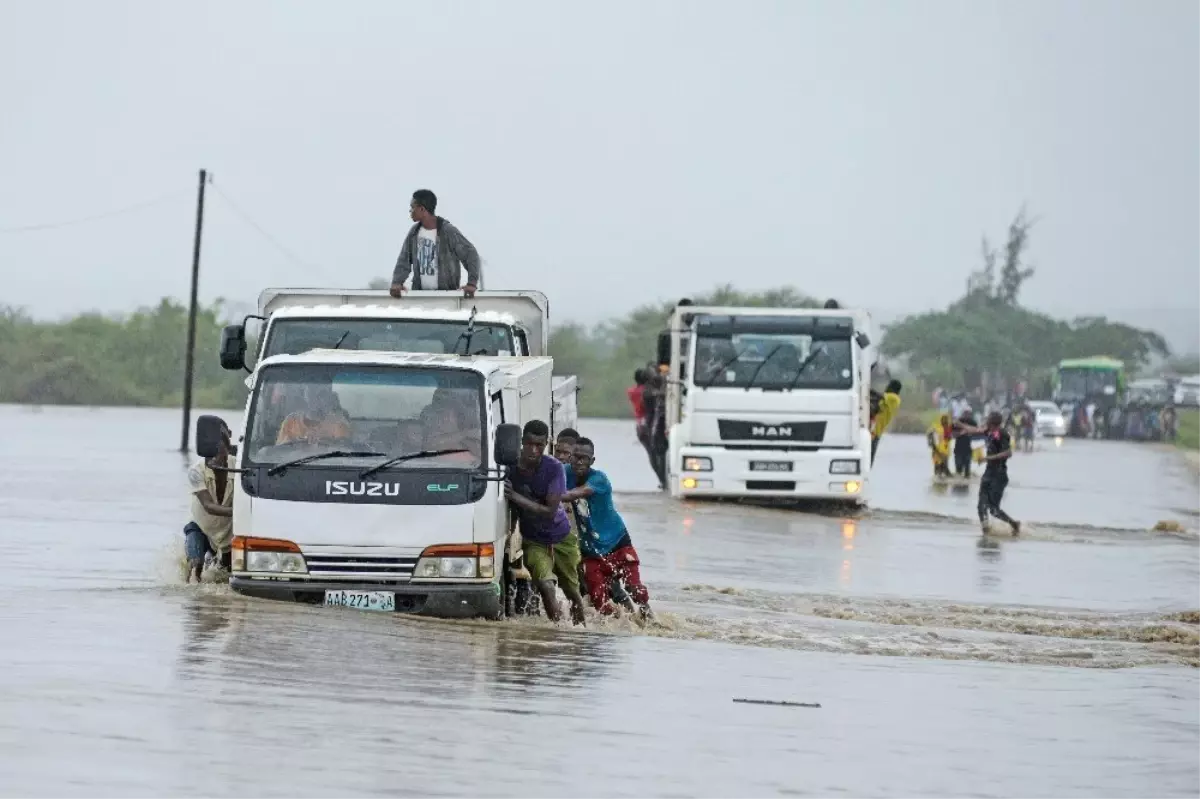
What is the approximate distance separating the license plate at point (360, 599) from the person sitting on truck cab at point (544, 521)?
106 cm

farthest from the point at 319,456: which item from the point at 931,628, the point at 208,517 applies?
the point at 931,628

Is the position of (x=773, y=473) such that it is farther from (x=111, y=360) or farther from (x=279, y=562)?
(x=111, y=360)

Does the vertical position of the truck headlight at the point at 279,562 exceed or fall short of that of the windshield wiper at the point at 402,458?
it falls short

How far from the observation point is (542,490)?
1399 cm

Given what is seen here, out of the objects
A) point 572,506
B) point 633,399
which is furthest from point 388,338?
point 633,399

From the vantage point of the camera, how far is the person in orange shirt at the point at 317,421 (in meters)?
13.4

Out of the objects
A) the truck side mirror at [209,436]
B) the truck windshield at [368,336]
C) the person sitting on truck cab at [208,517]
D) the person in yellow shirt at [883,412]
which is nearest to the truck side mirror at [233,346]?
the truck windshield at [368,336]

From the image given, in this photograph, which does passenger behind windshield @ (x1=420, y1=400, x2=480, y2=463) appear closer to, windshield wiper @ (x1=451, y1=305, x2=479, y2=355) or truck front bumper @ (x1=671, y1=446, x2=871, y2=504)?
windshield wiper @ (x1=451, y1=305, x2=479, y2=355)

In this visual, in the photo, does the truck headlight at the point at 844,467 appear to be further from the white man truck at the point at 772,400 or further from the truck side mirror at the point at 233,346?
the truck side mirror at the point at 233,346

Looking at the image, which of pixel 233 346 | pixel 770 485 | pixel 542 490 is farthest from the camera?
pixel 770 485

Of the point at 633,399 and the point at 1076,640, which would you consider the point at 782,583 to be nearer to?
the point at 1076,640

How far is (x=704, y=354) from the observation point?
2839 cm

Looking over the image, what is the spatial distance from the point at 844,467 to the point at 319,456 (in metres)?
15.9

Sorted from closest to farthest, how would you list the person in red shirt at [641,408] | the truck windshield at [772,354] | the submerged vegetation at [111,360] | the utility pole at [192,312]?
the truck windshield at [772,354] → the person in red shirt at [641,408] → the utility pole at [192,312] → the submerged vegetation at [111,360]
